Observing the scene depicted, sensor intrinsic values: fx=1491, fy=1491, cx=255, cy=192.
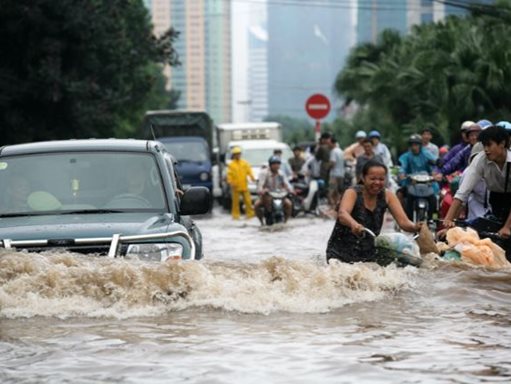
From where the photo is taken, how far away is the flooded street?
315 inches

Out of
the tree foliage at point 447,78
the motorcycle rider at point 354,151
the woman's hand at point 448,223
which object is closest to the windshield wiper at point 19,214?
the woman's hand at point 448,223

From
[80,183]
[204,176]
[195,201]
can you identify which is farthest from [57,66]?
[195,201]

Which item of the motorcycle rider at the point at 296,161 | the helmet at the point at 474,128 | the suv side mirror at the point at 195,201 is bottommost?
the motorcycle rider at the point at 296,161

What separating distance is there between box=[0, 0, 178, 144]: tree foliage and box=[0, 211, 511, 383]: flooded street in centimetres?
3296

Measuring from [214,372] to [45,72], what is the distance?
36722 millimetres

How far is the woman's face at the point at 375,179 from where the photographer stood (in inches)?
469

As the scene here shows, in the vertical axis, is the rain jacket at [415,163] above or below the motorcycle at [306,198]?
above

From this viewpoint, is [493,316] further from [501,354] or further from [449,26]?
[449,26]

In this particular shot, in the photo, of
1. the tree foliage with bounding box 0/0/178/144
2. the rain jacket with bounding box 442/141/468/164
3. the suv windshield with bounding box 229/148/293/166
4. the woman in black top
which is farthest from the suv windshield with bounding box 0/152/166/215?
the tree foliage with bounding box 0/0/178/144

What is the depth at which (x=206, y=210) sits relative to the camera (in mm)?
10844

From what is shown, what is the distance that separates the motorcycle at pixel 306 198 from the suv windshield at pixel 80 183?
59.0 feet

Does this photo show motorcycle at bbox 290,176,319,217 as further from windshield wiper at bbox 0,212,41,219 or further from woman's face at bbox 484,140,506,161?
windshield wiper at bbox 0,212,41,219

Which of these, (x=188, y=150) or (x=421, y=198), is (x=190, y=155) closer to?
(x=188, y=150)

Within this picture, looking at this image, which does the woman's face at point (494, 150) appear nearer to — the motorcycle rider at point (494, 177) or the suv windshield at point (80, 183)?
the motorcycle rider at point (494, 177)
